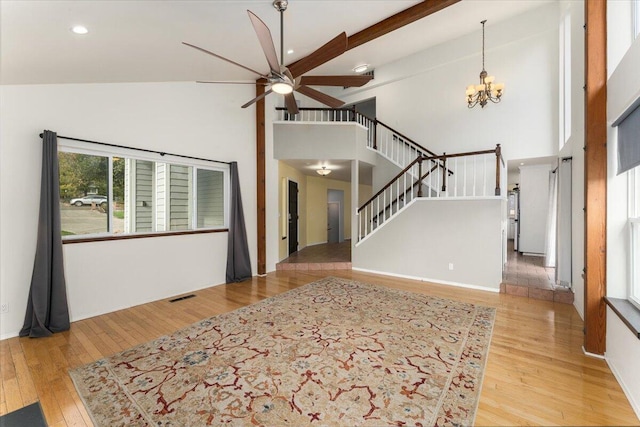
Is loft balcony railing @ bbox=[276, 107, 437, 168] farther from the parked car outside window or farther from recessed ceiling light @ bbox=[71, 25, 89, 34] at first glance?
recessed ceiling light @ bbox=[71, 25, 89, 34]

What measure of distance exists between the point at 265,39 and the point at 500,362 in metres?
3.54

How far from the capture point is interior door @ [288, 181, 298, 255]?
288 inches

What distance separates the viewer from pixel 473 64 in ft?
20.3

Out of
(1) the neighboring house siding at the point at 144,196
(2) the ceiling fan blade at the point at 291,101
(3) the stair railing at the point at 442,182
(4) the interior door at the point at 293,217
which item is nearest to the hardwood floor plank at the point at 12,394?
(1) the neighboring house siding at the point at 144,196

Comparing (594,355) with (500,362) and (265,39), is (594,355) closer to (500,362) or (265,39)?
(500,362)

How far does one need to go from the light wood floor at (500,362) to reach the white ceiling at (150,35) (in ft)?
9.08

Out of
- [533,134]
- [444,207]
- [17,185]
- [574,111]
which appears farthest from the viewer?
[533,134]

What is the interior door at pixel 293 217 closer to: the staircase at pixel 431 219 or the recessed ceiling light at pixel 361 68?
the staircase at pixel 431 219

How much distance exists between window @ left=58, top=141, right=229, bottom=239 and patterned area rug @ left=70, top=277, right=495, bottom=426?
194 cm

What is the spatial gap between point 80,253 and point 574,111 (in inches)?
278

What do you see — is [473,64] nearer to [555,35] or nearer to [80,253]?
[555,35]

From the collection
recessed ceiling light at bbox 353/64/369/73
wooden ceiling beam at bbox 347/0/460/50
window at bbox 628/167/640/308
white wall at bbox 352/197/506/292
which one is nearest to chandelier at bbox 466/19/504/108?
wooden ceiling beam at bbox 347/0/460/50

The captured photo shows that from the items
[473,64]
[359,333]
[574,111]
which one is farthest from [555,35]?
[359,333]

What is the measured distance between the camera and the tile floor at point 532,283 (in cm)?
407
